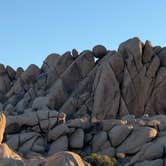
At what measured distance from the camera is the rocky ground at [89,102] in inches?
2042

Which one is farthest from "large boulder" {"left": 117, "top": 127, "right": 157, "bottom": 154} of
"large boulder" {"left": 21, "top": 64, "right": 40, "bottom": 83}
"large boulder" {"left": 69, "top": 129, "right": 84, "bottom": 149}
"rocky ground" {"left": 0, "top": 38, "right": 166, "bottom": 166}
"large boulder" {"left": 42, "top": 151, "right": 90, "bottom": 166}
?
"large boulder" {"left": 21, "top": 64, "right": 40, "bottom": 83}

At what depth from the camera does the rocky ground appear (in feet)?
170

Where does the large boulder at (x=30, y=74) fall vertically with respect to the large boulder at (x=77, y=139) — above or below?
above

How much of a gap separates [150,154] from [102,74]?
37.5 meters

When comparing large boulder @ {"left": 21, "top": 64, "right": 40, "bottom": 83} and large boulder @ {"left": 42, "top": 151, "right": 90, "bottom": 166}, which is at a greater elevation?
large boulder @ {"left": 21, "top": 64, "right": 40, "bottom": 83}

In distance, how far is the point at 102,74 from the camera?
258 feet

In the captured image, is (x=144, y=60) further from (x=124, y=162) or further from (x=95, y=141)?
(x=124, y=162)

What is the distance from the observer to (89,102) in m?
77.6

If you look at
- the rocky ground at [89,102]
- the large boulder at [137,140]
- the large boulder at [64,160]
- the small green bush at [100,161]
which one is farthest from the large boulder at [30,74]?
the large boulder at [64,160]

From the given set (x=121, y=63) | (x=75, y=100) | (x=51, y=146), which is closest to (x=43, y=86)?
(x=75, y=100)

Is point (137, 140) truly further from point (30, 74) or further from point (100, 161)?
point (30, 74)

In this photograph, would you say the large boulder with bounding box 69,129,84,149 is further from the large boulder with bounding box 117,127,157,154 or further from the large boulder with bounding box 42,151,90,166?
the large boulder with bounding box 42,151,90,166

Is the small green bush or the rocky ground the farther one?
the rocky ground

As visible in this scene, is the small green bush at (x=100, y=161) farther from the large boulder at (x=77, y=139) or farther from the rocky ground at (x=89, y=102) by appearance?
the large boulder at (x=77, y=139)
